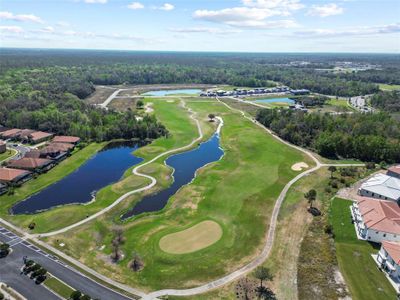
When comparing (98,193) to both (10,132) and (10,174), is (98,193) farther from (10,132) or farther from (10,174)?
(10,132)

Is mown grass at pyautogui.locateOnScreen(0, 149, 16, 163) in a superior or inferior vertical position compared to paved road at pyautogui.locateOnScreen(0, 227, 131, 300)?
superior

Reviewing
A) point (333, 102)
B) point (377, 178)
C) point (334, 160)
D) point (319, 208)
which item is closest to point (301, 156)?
point (334, 160)

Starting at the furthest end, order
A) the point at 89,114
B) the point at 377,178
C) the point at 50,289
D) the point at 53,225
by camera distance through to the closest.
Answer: the point at 89,114
the point at 377,178
the point at 53,225
the point at 50,289

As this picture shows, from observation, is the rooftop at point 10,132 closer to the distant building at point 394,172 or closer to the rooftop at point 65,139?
the rooftop at point 65,139

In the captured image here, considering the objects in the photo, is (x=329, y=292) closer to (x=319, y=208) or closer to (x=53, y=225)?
(x=319, y=208)

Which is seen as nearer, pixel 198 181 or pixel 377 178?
pixel 377 178

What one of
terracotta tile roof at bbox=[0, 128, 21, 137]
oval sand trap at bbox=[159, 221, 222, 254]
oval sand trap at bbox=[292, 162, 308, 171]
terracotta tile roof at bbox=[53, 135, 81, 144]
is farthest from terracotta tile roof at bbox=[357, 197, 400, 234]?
terracotta tile roof at bbox=[0, 128, 21, 137]

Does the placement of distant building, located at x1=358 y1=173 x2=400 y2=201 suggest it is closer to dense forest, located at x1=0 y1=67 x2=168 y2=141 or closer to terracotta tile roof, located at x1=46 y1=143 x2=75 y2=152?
dense forest, located at x1=0 y1=67 x2=168 y2=141
